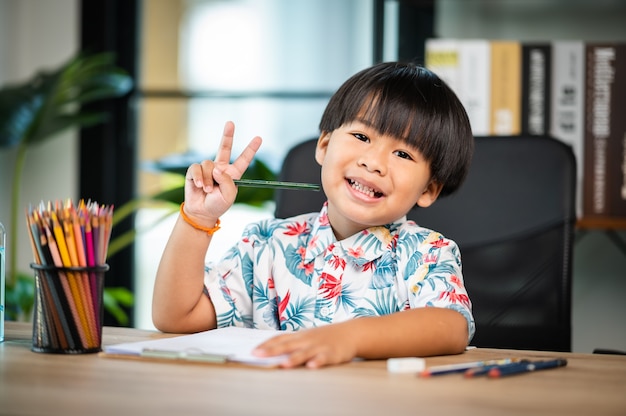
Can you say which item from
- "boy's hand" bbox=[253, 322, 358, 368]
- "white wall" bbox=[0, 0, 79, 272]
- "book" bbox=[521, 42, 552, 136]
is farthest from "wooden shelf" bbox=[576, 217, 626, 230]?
"white wall" bbox=[0, 0, 79, 272]

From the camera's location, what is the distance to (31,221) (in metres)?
0.93

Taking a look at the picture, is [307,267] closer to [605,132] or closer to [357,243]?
[357,243]

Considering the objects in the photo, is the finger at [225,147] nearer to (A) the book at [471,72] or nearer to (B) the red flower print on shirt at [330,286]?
(B) the red flower print on shirt at [330,286]

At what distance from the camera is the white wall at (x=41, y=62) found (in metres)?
3.17

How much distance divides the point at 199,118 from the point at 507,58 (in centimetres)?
131

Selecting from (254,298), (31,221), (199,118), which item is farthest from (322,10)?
(31,221)

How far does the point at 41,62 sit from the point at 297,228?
2.18m

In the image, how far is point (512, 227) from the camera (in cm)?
149

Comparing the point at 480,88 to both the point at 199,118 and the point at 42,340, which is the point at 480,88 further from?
the point at 42,340

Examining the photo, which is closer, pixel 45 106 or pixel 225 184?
pixel 225 184

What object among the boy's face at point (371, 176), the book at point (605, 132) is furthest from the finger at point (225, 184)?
the book at point (605, 132)

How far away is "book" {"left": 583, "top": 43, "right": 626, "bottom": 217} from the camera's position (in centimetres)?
215

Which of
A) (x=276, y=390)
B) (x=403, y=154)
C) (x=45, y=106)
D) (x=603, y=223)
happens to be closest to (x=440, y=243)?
(x=403, y=154)

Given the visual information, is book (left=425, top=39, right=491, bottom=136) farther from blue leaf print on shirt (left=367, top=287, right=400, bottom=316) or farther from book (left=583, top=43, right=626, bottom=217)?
blue leaf print on shirt (left=367, top=287, right=400, bottom=316)
